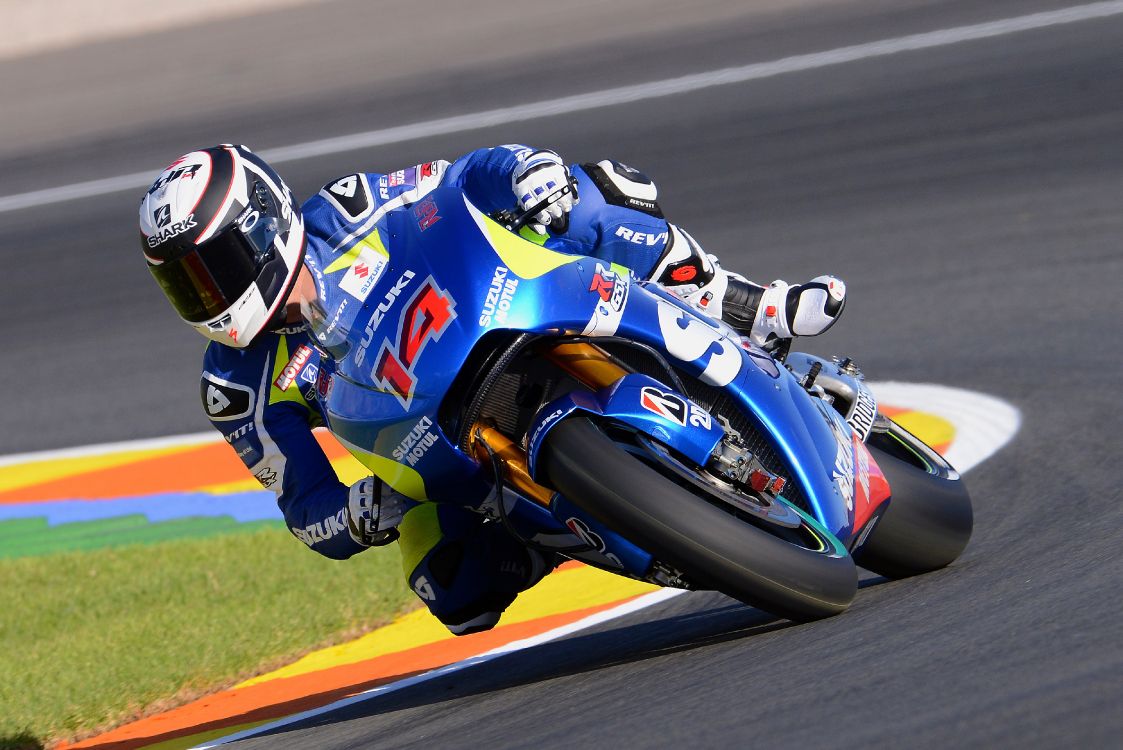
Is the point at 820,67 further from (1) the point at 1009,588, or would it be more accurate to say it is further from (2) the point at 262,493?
(1) the point at 1009,588

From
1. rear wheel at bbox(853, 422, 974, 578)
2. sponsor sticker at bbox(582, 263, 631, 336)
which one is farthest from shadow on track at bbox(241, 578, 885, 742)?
sponsor sticker at bbox(582, 263, 631, 336)

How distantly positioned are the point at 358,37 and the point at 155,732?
11.2m

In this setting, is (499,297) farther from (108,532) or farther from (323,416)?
(108,532)

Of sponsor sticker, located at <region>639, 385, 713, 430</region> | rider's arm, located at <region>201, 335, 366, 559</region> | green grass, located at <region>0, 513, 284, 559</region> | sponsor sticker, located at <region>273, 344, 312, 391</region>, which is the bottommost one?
green grass, located at <region>0, 513, 284, 559</region>

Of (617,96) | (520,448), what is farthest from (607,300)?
(617,96)

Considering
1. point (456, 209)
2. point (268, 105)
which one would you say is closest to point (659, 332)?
point (456, 209)

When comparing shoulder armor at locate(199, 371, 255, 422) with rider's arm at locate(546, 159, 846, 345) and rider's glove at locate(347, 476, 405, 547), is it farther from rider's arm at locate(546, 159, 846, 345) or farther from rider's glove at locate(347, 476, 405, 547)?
rider's arm at locate(546, 159, 846, 345)

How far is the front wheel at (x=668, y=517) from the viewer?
143 inches

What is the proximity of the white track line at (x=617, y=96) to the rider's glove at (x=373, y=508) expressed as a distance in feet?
29.6

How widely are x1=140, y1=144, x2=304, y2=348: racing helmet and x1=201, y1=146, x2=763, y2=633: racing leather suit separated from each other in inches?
18.4

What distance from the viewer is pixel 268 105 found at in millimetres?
14383

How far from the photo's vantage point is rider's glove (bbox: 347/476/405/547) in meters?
4.20

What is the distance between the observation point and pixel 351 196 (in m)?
4.79

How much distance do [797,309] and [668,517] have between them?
1.58 m
